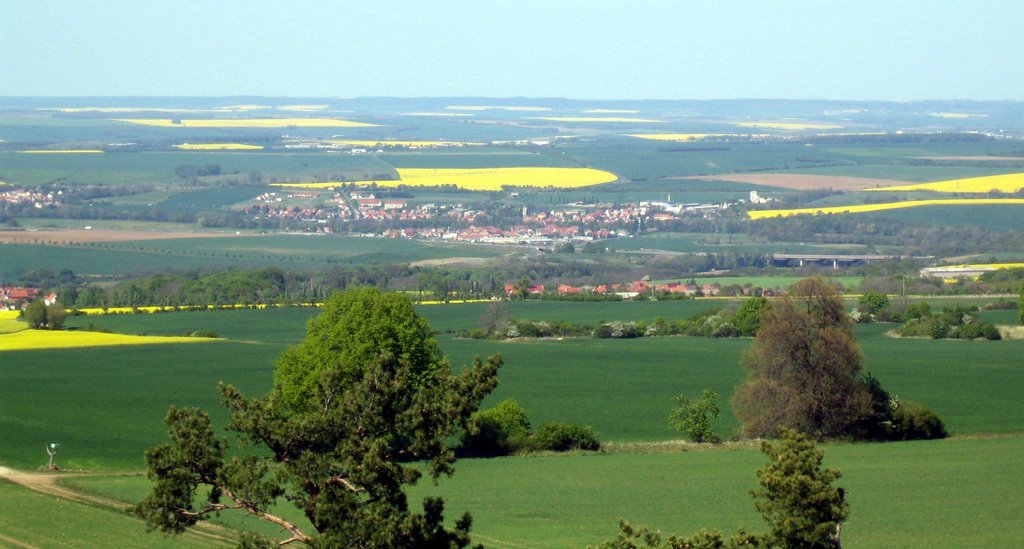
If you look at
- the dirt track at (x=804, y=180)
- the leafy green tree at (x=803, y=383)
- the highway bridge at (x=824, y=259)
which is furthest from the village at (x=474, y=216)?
the leafy green tree at (x=803, y=383)

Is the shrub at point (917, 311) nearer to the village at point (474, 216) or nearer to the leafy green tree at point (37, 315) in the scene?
the leafy green tree at point (37, 315)

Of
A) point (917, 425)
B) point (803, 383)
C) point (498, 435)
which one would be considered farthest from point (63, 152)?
point (917, 425)

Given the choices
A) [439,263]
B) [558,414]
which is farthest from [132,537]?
[439,263]

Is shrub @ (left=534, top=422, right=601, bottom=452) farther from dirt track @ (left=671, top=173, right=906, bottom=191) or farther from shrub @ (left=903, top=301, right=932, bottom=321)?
dirt track @ (left=671, top=173, right=906, bottom=191)

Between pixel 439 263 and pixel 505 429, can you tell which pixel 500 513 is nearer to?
pixel 505 429

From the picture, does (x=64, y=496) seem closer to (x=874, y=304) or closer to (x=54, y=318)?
(x=54, y=318)
